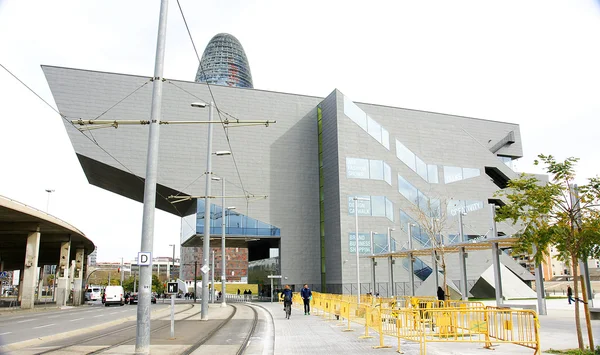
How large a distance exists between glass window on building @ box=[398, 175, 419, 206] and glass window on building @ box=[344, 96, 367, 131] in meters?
7.57

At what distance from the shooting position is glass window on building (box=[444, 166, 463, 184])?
194ft

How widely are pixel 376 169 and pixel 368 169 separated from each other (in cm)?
122

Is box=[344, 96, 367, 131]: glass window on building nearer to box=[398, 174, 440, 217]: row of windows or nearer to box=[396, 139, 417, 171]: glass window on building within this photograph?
Answer: box=[396, 139, 417, 171]: glass window on building

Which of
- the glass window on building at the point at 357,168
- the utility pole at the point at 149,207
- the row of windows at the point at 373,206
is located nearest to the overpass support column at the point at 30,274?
the row of windows at the point at 373,206

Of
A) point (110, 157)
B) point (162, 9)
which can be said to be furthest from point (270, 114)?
point (162, 9)

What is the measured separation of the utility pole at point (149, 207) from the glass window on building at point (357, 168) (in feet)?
130

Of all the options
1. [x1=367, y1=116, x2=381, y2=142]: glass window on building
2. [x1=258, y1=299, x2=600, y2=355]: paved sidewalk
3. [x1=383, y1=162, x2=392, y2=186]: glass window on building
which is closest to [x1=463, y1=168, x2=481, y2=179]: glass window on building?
[x1=383, y1=162, x2=392, y2=186]: glass window on building

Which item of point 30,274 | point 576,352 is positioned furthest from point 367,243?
point 576,352

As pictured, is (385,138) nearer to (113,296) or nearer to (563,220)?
Result: (113,296)

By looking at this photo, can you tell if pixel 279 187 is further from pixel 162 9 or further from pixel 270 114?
pixel 162 9

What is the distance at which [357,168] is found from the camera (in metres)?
52.4

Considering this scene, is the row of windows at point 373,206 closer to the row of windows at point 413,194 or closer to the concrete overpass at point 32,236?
the row of windows at point 413,194

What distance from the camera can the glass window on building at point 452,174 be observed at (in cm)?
5909

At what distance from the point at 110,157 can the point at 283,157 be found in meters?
18.7
